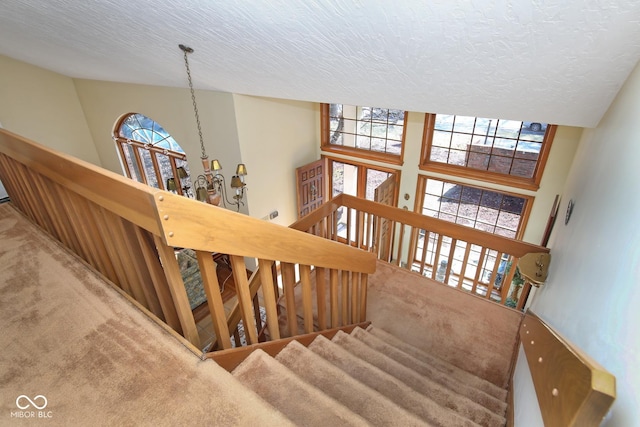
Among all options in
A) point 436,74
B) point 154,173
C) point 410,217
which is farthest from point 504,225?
point 154,173

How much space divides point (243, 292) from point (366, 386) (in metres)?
0.72

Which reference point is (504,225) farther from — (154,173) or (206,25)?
(154,173)

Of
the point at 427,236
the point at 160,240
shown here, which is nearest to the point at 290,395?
the point at 160,240

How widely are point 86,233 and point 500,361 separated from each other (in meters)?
2.72

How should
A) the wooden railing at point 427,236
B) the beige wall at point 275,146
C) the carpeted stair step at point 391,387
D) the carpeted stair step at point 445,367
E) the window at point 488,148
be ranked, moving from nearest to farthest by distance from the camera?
the carpeted stair step at point 391,387
the carpeted stair step at point 445,367
the wooden railing at point 427,236
the window at point 488,148
the beige wall at point 275,146

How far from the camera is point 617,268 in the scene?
0.82 m

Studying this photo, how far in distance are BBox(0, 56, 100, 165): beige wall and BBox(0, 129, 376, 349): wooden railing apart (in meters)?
4.86

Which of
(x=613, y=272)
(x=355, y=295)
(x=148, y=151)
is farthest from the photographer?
(x=148, y=151)

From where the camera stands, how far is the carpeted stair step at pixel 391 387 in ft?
4.62

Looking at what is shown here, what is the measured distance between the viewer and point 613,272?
2.75 ft

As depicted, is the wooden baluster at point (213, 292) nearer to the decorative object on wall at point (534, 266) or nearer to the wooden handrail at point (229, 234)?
the wooden handrail at point (229, 234)

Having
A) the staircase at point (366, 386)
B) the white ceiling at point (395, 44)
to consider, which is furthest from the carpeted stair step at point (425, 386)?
the white ceiling at point (395, 44)

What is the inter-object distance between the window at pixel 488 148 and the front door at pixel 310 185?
6.24 feet

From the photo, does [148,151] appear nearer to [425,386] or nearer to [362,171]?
[362,171]
